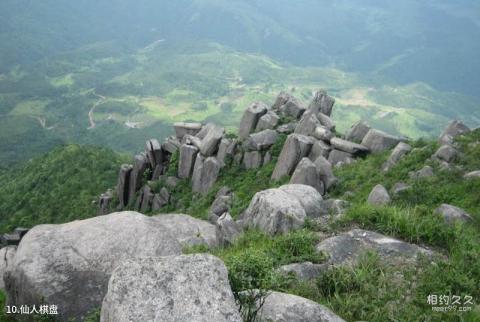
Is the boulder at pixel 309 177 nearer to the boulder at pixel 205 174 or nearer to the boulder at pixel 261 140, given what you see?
the boulder at pixel 261 140

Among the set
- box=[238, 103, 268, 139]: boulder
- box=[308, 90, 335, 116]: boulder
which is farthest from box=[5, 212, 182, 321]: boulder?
box=[308, 90, 335, 116]: boulder

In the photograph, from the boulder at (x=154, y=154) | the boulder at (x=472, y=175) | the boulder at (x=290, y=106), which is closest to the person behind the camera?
the boulder at (x=472, y=175)

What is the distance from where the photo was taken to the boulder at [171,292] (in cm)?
860

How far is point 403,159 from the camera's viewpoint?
29891mm

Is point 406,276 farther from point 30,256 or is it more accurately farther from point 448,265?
point 30,256

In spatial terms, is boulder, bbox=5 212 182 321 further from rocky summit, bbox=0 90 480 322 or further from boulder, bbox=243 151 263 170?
boulder, bbox=243 151 263 170

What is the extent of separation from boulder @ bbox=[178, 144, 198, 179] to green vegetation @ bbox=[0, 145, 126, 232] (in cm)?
1353

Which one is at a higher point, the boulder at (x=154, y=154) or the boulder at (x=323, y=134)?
the boulder at (x=323, y=134)

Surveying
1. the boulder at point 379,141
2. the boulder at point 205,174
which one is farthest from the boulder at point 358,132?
the boulder at point 205,174

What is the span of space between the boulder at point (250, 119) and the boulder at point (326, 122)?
5.50 meters

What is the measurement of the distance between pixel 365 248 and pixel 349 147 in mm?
20328

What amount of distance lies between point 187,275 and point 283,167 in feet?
82.9

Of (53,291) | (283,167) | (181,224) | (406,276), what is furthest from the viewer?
(283,167)

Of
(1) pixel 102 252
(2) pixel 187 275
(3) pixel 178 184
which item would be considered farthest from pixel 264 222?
(3) pixel 178 184
